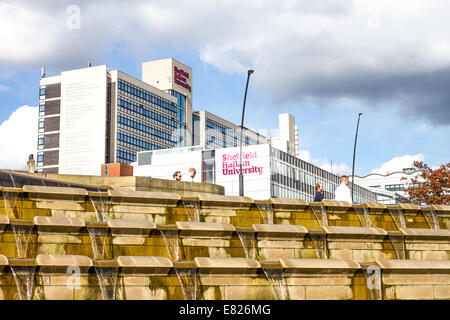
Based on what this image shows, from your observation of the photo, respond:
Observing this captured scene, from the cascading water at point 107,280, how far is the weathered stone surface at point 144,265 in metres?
0.23

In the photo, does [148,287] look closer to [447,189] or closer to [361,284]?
[361,284]

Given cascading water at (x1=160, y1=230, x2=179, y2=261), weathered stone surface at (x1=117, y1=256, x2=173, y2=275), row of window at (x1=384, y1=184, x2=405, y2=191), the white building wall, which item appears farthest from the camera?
row of window at (x1=384, y1=184, x2=405, y2=191)

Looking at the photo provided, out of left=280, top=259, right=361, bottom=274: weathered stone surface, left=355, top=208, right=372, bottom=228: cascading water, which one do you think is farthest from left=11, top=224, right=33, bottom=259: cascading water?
left=355, top=208, right=372, bottom=228: cascading water

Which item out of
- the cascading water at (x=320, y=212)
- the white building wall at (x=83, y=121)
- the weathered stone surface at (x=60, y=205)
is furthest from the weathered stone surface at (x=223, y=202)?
the white building wall at (x=83, y=121)

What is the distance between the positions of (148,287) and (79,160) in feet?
470

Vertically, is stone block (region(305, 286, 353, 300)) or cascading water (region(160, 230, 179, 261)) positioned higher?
cascading water (region(160, 230, 179, 261))

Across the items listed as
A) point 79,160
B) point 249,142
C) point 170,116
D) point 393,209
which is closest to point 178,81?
point 170,116

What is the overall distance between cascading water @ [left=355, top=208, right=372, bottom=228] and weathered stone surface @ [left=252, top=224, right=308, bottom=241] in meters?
3.56

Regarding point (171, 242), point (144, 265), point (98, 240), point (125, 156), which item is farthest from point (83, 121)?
point (144, 265)

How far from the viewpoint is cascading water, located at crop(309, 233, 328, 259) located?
688 inches

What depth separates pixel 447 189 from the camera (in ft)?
231

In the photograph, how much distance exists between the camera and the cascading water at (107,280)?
13469 mm

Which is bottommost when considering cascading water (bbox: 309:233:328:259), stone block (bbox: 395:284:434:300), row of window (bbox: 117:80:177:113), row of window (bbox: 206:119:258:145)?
stone block (bbox: 395:284:434:300)

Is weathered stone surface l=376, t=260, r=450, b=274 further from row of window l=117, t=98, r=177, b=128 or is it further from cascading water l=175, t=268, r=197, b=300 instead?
row of window l=117, t=98, r=177, b=128
